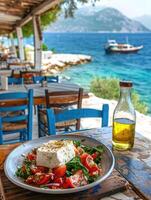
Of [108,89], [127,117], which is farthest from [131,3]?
[127,117]

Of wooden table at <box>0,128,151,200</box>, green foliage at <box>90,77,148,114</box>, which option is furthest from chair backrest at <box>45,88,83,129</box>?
green foliage at <box>90,77,148,114</box>

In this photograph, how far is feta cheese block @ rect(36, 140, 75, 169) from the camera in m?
0.95

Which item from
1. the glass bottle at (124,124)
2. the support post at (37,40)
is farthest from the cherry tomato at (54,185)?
the support post at (37,40)

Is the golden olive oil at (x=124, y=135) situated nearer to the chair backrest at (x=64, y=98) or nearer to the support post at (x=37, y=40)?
the chair backrest at (x=64, y=98)

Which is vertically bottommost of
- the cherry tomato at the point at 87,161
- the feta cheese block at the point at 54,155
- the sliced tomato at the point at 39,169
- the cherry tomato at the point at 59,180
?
the cherry tomato at the point at 59,180

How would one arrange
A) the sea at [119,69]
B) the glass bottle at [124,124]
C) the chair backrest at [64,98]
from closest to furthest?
1. the glass bottle at [124,124]
2. the chair backrest at [64,98]
3. the sea at [119,69]

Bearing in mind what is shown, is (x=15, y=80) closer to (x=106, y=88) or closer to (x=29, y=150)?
(x=29, y=150)

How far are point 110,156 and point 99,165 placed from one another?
64 millimetres

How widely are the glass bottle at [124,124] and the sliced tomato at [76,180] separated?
1.26 ft

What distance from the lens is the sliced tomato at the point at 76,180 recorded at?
2.97 feet

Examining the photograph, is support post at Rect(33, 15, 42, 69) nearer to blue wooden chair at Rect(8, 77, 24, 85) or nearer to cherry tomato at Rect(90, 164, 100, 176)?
blue wooden chair at Rect(8, 77, 24, 85)

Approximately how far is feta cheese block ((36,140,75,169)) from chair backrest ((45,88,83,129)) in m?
1.57

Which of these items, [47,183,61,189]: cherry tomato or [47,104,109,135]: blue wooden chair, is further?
[47,104,109,135]: blue wooden chair

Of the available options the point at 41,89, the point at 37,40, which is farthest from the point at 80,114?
the point at 37,40
